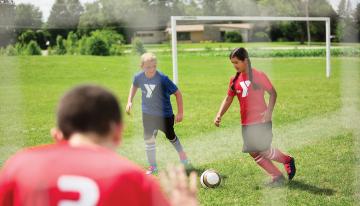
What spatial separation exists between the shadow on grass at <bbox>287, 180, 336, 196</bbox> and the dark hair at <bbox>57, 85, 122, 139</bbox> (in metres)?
3.69

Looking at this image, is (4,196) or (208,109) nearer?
(4,196)

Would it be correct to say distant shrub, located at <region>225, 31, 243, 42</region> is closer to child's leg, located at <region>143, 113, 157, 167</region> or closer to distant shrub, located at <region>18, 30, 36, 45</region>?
distant shrub, located at <region>18, 30, 36, 45</region>

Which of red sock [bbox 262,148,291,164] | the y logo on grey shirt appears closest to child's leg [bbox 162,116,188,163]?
the y logo on grey shirt

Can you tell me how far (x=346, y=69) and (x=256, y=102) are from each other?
52.4 feet

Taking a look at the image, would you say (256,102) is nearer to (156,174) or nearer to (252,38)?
(156,174)

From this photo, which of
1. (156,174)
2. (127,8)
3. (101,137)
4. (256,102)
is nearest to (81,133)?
(101,137)

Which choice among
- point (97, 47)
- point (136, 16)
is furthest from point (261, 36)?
point (136, 16)

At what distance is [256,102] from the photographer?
5277 millimetres

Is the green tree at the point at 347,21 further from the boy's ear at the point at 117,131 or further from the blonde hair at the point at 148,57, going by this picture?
the boy's ear at the point at 117,131

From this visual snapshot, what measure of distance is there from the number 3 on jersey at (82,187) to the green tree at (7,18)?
608 cm

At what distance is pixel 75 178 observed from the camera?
1556mm

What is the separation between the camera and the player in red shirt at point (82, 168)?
1.55 meters

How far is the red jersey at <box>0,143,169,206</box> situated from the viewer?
1.55 meters

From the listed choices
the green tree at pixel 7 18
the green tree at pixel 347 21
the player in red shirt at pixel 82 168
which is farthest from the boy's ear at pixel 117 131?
the green tree at pixel 347 21
